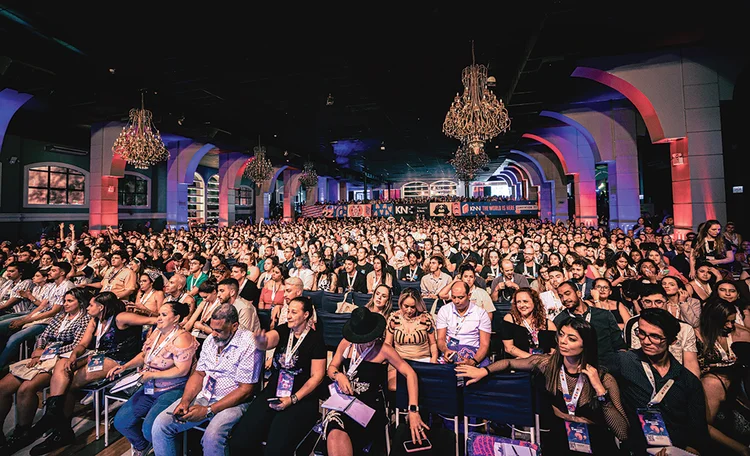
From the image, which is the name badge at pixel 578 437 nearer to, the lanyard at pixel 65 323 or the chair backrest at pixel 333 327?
the chair backrest at pixel 333 327

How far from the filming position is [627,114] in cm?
1155

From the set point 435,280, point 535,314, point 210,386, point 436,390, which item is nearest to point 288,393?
point 210,386

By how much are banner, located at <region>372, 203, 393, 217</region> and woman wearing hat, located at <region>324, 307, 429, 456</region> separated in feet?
71.6

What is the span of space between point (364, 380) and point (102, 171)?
14.3m

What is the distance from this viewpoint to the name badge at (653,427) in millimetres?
2008

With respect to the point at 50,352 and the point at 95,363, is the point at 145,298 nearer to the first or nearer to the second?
the point at 50,352

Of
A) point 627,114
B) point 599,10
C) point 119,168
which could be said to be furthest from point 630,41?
point 119,168

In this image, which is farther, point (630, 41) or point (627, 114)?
point (627, 114)

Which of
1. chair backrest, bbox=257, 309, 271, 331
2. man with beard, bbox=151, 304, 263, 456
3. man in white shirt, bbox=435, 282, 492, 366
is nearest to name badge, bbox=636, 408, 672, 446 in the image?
man in white shirt, bbox=435, 282, 492, 366

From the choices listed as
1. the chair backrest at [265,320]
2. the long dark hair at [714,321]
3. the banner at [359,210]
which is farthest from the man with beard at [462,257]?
the banner at [359,210]

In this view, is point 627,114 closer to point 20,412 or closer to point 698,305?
point 698,305

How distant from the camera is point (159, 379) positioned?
9.05ft

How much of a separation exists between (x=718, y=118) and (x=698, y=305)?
250 inches

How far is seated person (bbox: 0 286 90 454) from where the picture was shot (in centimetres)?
295
